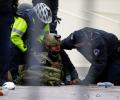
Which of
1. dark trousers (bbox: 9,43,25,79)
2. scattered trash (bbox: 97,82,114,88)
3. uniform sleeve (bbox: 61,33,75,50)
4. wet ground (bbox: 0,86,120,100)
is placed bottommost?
scattered trash (bbox: 97,82,114,88)

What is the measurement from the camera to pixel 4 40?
463 cm

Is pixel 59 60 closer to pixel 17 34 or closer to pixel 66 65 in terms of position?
pixel 66 65

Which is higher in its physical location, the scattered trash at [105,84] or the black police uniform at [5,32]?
the black police uniform at [5,32]

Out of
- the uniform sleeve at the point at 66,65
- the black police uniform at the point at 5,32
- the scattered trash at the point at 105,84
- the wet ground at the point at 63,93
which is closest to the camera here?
the wet ground at the point at 63,93

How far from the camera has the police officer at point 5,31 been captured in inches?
176

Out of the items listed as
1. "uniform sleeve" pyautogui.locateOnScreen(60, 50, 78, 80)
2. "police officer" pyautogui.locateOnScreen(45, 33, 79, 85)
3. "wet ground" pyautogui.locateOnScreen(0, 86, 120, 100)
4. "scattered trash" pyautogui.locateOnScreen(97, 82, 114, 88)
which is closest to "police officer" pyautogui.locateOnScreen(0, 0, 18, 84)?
"wet ground" pyautogui.locateOnScreen(0, 86, 120, 100)

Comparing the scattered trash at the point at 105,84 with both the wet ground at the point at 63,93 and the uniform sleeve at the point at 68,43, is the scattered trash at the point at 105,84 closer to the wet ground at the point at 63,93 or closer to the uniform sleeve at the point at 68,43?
the wet ground at the point at 63,93

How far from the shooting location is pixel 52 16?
5.32m

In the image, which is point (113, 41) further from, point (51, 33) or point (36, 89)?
point (36, 89)

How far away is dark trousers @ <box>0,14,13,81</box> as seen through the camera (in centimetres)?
451

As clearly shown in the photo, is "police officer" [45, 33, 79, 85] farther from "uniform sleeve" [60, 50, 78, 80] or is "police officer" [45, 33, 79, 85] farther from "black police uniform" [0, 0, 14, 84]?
"black police uniform" [0, 0, 14, 84]

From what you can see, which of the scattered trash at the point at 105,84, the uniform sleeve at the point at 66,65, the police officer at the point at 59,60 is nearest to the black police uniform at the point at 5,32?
the police officer at the point at 59,60

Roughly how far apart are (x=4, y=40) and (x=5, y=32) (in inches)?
2.7

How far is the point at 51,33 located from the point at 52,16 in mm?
196
